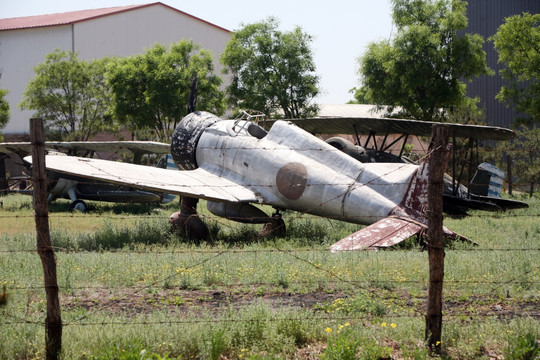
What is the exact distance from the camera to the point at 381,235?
377 inches

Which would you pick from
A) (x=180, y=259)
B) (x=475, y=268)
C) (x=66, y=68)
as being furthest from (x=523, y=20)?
(x=66, y=68)

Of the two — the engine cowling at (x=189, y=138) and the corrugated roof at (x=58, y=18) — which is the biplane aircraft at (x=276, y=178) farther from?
the corrugated roof at (x=58, y=18)

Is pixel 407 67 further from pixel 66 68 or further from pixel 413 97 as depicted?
pixel 66 68

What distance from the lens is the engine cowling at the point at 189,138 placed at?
14.6 metres

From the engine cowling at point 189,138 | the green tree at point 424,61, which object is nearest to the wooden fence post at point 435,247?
the engine cowling at point 189,138

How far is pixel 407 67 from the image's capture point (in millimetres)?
28297

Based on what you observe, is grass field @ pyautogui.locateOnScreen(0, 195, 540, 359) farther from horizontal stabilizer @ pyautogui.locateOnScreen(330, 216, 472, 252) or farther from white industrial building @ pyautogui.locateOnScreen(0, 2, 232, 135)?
white industrial building @ pyautogui.locateOnScreen(0, 2, 232, 135)

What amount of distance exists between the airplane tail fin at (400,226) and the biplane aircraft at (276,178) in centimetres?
2

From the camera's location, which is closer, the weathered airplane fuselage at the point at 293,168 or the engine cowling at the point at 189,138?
the weathered airplane fuselage at the point at 293,168

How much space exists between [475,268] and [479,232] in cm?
474

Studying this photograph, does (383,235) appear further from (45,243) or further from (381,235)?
(45,243)

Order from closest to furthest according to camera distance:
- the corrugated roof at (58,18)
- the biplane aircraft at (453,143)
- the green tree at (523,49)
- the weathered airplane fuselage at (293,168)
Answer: the weathered airplane fuselage at (293,168), the biplane aircraft at (453,143), the green tree at (523,49), the corrugated roof at (58,18)

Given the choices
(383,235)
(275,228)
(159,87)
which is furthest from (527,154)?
(159,87)

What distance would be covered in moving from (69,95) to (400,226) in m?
32.8
